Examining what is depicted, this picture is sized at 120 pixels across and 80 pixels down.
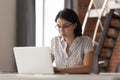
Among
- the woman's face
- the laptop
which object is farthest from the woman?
the laptop

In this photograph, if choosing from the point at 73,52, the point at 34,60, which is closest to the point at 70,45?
the point at 73,52

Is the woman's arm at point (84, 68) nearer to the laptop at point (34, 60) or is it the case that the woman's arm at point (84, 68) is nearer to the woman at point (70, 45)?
the woman at point (70, 45)

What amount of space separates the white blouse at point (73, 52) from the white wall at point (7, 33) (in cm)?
57

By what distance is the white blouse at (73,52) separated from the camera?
2.39m

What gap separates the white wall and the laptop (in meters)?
0.85

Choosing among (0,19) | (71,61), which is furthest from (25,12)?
(71,61)

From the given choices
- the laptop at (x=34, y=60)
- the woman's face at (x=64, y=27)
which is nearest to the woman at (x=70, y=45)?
the woman's face at (x=64, y=27)

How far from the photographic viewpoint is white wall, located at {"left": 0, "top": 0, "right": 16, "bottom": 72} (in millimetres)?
2760

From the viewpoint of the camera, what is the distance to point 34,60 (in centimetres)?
188

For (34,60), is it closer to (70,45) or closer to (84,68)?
(84,68)

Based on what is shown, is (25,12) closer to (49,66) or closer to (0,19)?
(0,19)

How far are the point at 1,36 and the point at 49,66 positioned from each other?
3.34 feet

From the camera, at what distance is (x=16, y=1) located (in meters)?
3.01

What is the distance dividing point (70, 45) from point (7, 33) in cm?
71
